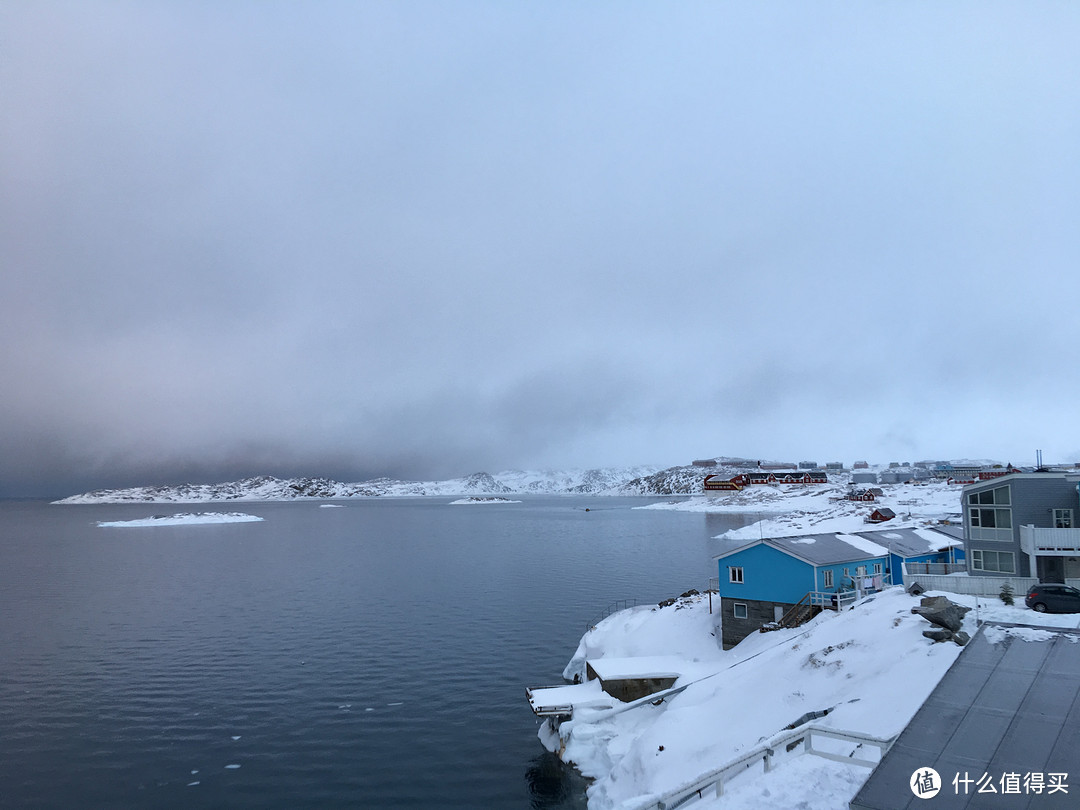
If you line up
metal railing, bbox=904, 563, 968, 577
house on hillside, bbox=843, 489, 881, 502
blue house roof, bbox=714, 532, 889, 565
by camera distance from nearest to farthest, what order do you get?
blue house roof, bbox=714, 532, 889, 565, metal railing, bbox=904, 563, 968, 577, house on hillside, bbox=843, 489, 881, 502

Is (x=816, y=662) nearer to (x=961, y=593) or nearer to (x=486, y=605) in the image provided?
(x=961, y=593)

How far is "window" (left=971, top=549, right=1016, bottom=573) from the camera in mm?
37072

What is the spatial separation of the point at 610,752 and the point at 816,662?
997cm

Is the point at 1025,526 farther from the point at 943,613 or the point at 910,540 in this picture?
the point at 910,540

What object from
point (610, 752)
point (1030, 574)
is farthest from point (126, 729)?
point (1030, 574)

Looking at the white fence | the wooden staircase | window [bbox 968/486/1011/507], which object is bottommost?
the wooden staircase

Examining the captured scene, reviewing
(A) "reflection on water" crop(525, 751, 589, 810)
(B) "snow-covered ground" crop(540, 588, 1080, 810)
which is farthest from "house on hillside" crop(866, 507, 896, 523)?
(A) "reflection on water" crop(525, 751, 589, 810)

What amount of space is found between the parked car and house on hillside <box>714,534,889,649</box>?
489 inches

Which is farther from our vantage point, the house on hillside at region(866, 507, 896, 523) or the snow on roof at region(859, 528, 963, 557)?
the house on hillside at region(866, 507, 896, 523)

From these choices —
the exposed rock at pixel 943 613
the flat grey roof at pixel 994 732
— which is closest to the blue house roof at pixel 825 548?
the exposed rock at pixel 943 613

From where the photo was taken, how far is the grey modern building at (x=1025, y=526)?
33844 millimetres

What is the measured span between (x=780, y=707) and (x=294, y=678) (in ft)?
105

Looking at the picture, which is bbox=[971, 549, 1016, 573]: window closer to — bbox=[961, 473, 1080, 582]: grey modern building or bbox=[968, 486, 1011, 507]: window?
bbox=[961, 473, 1080, 582]: grey modern building

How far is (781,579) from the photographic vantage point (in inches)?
1623
